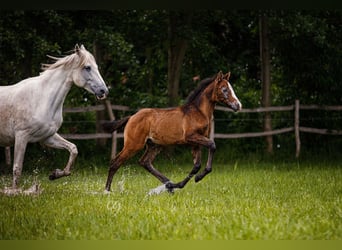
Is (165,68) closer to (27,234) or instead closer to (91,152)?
(91,152)

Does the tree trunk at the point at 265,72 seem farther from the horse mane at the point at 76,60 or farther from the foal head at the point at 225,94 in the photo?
the horse mane at the point at 76,60

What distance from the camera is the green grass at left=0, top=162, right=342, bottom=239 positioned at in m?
4.73

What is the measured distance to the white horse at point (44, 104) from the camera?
7.37 meters

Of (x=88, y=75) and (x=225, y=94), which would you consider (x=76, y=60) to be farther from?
(x=225, y=94)

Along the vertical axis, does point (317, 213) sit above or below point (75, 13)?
below

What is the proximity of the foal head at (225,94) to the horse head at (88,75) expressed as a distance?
1418 millimetres

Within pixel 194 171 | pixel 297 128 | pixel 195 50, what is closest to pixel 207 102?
pixel 194 171

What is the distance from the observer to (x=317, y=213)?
18.6 ft

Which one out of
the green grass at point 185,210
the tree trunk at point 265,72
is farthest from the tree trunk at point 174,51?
the green grass at point 185,210

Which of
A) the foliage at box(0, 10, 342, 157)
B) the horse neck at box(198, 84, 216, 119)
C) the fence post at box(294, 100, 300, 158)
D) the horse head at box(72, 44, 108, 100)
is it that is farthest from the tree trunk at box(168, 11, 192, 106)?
the horse head at box(72, 44, 108, 100)

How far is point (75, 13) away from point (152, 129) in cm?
521

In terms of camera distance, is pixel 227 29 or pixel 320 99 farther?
pixel 227 29

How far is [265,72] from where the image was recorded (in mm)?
13758

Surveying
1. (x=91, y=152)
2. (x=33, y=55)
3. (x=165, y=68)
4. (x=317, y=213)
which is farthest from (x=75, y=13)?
(x=317, y=213)
